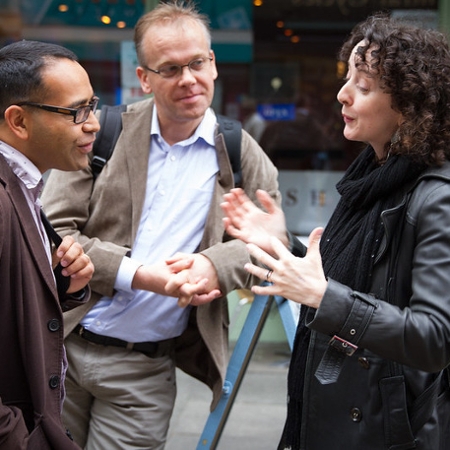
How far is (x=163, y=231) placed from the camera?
267 cm

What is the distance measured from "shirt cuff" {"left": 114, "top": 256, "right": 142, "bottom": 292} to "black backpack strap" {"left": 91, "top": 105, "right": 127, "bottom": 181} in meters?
0.40

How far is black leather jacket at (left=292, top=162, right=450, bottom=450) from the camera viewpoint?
172 cm

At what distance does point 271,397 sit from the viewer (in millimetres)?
5094

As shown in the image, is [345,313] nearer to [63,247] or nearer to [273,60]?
[63,247]

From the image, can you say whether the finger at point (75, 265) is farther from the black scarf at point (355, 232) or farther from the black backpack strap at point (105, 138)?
the black scarf at point (355, 232)

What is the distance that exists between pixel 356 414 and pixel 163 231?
3.63 feet

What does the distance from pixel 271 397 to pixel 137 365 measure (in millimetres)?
2604

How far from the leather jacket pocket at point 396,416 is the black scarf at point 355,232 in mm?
287

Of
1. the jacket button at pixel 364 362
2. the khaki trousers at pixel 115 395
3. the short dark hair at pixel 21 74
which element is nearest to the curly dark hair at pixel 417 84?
the jacket button at pixel 364 362

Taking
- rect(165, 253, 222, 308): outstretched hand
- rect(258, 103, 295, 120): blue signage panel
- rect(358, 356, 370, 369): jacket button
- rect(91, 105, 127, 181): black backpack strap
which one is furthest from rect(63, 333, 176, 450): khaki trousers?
rect(258, 103, 295, 120): blue signage panel

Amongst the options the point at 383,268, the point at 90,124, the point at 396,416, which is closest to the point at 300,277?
the point at 383,268

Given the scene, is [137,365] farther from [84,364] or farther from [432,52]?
[432,52]

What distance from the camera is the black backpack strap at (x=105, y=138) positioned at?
2680 millimetres

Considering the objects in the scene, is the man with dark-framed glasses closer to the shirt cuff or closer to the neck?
the shirt cuff
